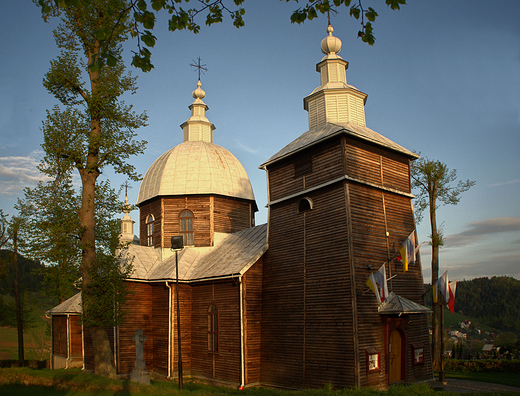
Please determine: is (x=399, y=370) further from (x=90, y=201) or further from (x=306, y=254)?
(x=90, y=201)

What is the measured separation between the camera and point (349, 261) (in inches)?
565

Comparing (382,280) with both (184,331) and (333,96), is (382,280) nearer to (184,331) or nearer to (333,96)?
(333,96)

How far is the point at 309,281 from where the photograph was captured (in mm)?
15727

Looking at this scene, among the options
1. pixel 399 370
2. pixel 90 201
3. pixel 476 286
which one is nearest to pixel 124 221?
pixel 90 201

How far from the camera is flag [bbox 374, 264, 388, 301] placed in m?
13.8

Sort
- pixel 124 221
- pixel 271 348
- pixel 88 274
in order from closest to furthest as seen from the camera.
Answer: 1. pixel 88 274
2. pixel 271 348
3. pixel 124 221

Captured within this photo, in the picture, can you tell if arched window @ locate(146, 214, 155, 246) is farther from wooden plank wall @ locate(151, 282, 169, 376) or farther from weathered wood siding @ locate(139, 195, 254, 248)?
wooden plank wall @ locate(151, 282, 169, 376)

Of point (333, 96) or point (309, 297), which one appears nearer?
point (309, 297)

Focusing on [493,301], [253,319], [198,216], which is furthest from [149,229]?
[493,301]

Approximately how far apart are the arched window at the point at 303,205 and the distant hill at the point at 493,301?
225 feet

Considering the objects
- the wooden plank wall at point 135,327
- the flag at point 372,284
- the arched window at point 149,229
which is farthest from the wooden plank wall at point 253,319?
the arched window at point 149,229

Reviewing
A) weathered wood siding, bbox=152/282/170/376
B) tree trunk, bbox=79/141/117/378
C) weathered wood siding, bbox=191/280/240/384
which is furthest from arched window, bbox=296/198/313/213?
tree trunk, bbox=79/141/117/378

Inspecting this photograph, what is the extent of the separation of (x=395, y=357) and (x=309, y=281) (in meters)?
4.14

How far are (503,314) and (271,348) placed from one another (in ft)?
239
